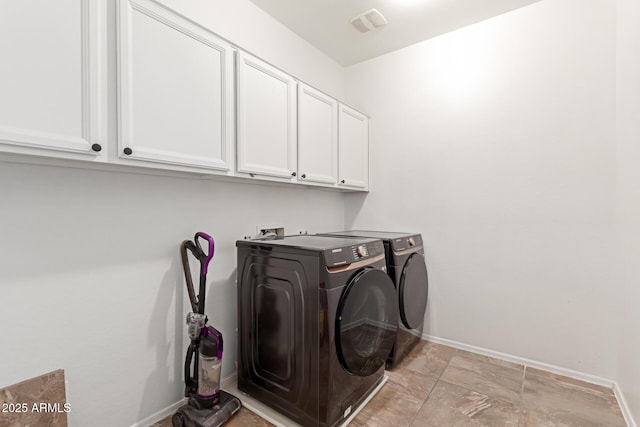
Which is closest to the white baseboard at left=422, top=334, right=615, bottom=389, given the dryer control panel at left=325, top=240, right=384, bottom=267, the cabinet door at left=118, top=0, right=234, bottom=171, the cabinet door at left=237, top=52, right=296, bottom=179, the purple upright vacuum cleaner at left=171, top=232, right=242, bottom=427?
the dryer control panel at left=325, top=240, right=384, bottom=267

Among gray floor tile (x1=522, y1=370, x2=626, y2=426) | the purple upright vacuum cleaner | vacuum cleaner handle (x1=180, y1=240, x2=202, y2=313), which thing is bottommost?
gray floor tile (x1=522, y1=370, x2=626, y2=426)

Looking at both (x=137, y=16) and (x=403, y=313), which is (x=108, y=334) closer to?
(x=137, y=16)

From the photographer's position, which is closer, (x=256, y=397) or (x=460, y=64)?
(x=256, y=397)

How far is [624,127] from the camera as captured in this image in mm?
1704

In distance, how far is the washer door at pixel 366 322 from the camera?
1.48 meters

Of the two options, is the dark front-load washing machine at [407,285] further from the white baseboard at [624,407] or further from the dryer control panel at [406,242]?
the white baseboard at [624,407]

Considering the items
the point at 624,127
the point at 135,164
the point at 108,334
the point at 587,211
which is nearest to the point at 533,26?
the point at 624,127

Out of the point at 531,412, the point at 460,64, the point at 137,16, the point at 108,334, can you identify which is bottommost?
the point at 531,412

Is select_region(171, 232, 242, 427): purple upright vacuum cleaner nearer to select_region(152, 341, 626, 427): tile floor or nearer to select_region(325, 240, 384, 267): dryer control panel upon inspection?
select_region(152, 341, 626, 427): tile floor

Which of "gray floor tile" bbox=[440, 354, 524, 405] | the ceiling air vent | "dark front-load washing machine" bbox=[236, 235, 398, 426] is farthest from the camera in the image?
the ceiling air vent

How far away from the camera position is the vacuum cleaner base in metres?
1.44

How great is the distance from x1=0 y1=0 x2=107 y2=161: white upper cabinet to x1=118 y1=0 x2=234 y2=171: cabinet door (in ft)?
0.29

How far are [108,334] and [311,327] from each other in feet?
3.22

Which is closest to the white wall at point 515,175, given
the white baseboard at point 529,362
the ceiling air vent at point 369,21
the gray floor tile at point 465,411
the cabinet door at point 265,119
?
the white baseboard at point 529,362
